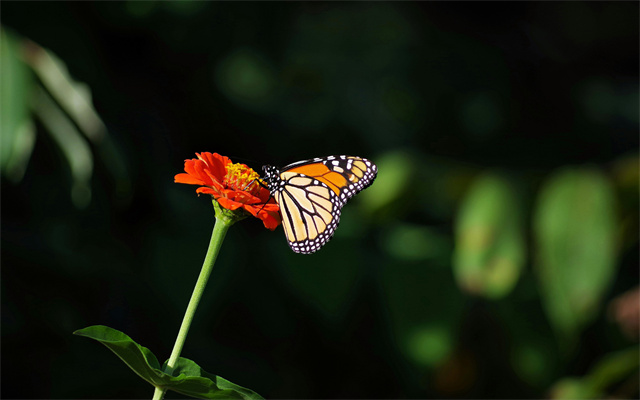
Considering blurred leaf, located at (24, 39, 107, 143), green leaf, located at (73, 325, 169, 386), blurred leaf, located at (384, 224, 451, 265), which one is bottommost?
green leaf, located at (73, 325, 169, 386)

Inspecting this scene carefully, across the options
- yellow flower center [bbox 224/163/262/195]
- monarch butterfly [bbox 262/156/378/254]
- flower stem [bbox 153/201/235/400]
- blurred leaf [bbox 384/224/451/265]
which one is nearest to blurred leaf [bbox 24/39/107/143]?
monarch butterfly [bbox 262/156/378/254]

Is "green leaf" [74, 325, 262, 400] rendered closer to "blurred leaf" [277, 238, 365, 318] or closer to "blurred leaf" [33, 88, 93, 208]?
"blurred leaf" [33, 88, 93, 208]

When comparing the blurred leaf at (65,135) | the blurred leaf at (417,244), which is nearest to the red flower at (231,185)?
the blurred leaf at (65,135)

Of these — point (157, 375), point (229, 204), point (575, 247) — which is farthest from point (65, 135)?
point (575, 247)

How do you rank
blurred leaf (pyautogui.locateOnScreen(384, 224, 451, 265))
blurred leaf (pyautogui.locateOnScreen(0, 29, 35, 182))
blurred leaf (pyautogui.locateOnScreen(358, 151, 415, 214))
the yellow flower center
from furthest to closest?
blurred leaf (pyautogui.locateOnScreen(384, 224, 451, 265))
blurred leaf (pyautogui.locateOnScreen(358, 151, 415, 214))
blurred leaf (pyautogui.locateOnScreen(0, 29, 35, 182))
the yellow flower center

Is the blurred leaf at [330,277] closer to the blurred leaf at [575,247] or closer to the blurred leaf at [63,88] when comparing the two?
the blurred leaf at [575,247]

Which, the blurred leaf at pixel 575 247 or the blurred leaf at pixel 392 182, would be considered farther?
the blurred leaf at pixel 392 182
